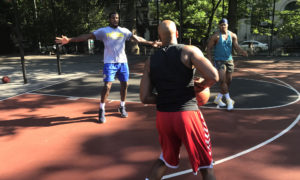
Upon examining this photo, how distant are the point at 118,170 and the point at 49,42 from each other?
2215 cm

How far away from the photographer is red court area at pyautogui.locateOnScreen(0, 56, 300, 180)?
3.55 metres

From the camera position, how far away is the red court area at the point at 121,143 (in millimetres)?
3549

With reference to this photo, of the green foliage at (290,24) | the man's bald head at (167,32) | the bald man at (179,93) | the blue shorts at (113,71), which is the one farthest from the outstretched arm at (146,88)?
the green foliage at (290,24)

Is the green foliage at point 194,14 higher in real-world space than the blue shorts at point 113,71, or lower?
higher

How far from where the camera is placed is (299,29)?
19281 millimetres

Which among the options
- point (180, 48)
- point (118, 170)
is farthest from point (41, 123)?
point (180, 48)

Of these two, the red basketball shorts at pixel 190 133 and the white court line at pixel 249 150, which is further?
the white court line at pixel 249 150

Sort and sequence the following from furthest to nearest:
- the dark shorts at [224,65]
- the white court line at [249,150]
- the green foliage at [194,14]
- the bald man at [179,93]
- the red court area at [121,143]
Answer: the green foliage at [194,14], the dark shorts at [224,65], the red court area at [121,143], the white court line at [249,150], the bald man at [179,93]

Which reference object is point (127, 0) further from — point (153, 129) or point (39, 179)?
point (39, 179)

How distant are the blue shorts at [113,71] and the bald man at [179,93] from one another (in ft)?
9.72

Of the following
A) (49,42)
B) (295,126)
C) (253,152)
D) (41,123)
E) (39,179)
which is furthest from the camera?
(49,42)

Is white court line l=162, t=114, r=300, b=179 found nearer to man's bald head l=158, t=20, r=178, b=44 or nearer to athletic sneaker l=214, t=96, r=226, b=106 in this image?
athletic sneaker l=214, t=96, r=226, b=106

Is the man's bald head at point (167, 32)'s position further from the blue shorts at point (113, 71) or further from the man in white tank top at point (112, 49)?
the blue shorts at point (113, 71)

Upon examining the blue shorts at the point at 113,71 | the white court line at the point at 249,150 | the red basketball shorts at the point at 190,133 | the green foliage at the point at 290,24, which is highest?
the green foliage at the point at 290,24
